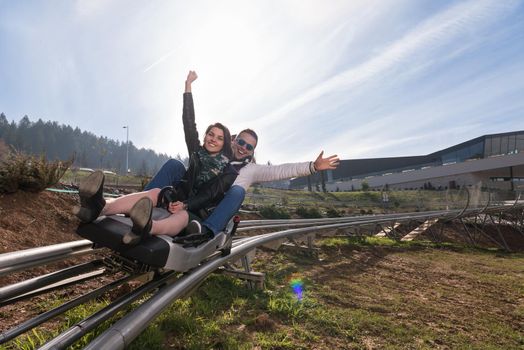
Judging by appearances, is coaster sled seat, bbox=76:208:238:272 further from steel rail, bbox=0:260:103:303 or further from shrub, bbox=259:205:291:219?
shrub, bbox=259:205:291:219

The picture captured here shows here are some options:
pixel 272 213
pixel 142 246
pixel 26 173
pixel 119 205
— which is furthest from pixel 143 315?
pixel 272 213

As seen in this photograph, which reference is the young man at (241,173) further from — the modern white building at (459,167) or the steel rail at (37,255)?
the modern white building at (459,167)

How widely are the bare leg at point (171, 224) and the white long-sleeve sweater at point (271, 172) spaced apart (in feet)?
3.12

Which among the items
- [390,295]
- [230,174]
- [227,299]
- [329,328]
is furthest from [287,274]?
[230,174]

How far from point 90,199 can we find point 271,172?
197 cm

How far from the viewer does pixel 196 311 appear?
3.31 metres

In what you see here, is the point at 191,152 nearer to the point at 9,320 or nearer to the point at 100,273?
the point at 100,273

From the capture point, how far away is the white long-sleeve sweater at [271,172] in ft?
12.0

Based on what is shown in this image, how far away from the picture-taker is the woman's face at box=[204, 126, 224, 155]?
354 cm

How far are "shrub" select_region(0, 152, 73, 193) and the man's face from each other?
14.2 feet

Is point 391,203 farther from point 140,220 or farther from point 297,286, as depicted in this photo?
point 140,220

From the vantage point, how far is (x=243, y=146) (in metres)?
3.84

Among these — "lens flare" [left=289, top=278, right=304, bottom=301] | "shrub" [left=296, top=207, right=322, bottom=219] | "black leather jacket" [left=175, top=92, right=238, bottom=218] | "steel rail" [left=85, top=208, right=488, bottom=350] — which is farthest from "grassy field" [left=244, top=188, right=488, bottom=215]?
"steel rail" [left=85, top=208, right=488, bottom=350]

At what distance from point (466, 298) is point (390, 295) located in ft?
4.08
